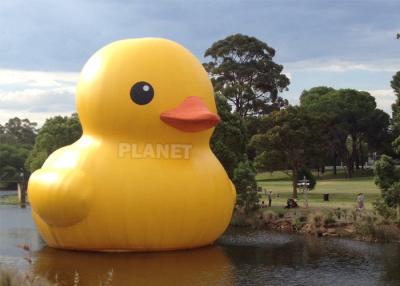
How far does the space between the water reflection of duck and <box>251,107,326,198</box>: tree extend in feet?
54.8

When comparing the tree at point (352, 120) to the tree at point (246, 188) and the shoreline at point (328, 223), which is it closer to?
the tree at point (246, 188)

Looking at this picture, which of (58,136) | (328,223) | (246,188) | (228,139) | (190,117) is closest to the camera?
(190,117)

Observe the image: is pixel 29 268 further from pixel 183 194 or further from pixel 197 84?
pixel 197 84

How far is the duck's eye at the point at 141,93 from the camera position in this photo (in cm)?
1588

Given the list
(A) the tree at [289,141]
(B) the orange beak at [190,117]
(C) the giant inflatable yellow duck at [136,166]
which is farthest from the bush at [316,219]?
(A) the tree at [289,141]

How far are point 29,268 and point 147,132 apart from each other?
4.69 m

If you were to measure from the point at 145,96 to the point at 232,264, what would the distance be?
16.5 feet

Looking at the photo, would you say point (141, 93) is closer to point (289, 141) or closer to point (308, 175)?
point (289, 141)

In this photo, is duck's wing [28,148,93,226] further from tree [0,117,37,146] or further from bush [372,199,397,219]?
tree [0,117,37,146]

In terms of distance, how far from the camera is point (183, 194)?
620 inches

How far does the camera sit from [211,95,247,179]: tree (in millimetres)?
27625

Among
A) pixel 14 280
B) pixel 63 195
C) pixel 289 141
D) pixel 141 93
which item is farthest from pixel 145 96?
pixel 289 141

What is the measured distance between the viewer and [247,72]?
5144 centimetres

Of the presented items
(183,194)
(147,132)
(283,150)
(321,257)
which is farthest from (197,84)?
(283,150)
